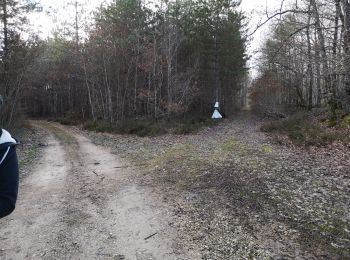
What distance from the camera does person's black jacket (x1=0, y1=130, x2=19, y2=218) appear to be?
7.15 ft

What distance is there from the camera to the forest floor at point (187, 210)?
478 centimetres

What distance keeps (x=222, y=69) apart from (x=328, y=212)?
3010 cm

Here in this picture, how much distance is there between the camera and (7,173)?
87.4 inches

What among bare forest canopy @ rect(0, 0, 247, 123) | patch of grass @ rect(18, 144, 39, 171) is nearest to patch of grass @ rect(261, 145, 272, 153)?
patch of grass @ rect(18, 144, 39, 171)

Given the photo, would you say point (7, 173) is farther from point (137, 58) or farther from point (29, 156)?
point (137, 58)

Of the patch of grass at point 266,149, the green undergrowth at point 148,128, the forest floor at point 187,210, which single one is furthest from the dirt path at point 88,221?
the green undergrowth at point 148,128

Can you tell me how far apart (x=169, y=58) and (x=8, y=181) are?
2220 cm

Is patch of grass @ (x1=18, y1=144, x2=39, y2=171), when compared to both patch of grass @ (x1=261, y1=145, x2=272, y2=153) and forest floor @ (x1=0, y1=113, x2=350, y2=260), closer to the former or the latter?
forest floor @ (x1=0, y1=113, x2=350, y2=260)

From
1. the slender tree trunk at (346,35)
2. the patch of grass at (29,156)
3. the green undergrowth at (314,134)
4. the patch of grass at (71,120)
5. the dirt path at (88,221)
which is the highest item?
the slender tree trunk at (346,35)

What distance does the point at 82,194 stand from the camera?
24.9 feet

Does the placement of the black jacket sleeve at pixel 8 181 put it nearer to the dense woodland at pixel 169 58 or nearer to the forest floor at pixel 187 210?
the forest floor at pixel 187 210

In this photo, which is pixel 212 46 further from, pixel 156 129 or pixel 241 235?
pixel 241 235

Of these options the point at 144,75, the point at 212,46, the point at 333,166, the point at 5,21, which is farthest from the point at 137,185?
the point at 212,46

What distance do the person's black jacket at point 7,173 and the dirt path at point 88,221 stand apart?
2.61 m
